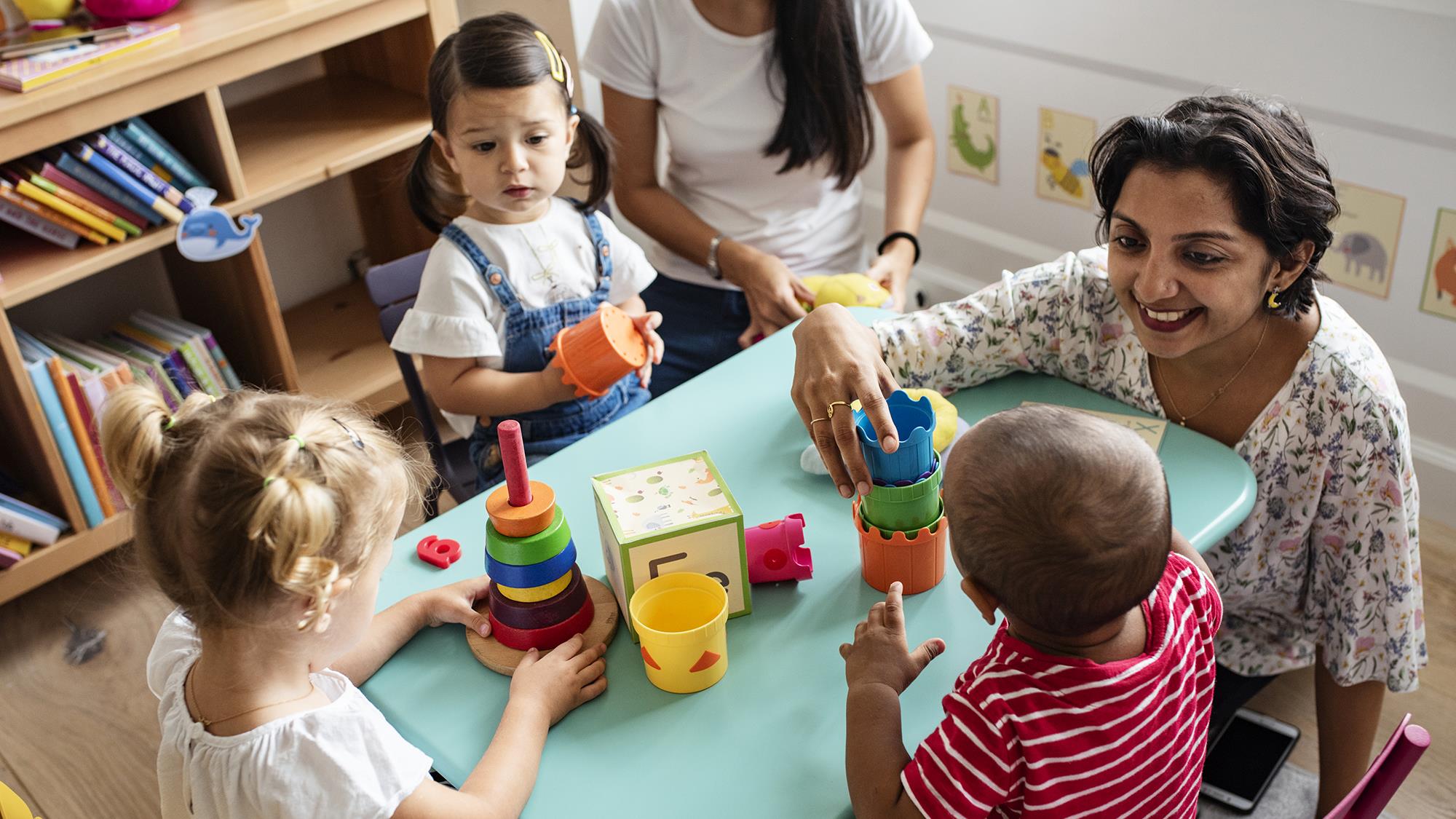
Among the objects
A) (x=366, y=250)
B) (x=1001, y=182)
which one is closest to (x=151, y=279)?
(x=366, y=250)

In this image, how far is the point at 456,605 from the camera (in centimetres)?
125

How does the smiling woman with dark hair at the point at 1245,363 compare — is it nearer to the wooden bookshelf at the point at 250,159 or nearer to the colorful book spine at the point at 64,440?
the wooden bookshelf at the point at 250,159

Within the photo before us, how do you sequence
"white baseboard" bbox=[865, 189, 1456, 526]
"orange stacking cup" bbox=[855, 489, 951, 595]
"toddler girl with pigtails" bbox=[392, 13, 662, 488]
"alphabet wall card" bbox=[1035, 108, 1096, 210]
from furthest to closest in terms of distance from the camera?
"alphabet wall card" bbox=[1035, 108, 1096, 210]
"white baseboard" bbox=[865, 189, 1456, 526]
"toddler girl with pigtails" bbox=[392, 13, 662, 488]
"orange stacking cup" bbox=[855, 489, 951, 595]

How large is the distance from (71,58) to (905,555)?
1.73 meters

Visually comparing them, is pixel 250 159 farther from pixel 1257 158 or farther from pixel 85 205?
pixel 1257 158

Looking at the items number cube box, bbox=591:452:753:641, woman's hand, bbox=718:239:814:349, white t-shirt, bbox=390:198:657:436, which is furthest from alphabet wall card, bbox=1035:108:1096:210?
number cube box, bbox=591:452:753:641

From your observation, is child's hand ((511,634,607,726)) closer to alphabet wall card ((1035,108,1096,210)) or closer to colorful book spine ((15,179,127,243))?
colorful book spine ((15,179,127,243))

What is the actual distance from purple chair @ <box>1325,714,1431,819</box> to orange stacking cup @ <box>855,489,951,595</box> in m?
0.42

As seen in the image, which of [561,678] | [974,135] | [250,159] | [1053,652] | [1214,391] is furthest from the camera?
[974,135]

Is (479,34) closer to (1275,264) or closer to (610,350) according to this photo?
(610,350)

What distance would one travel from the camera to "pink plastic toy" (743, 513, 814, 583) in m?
1.26

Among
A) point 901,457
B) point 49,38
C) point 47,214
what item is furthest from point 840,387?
point 49,38

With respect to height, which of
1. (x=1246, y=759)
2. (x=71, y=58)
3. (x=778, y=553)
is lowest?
(x=1246, y=759)

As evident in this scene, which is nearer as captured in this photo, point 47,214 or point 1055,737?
point 1055,737
